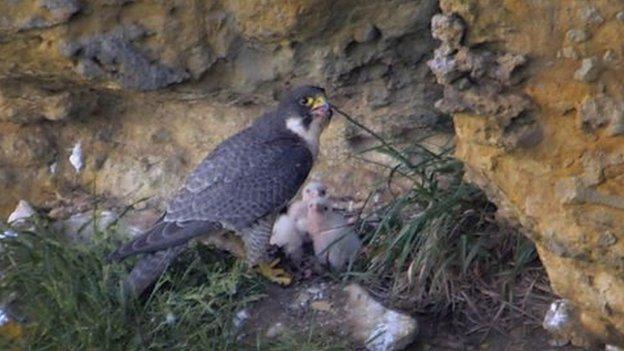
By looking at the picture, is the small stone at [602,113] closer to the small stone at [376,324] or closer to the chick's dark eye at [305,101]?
the small stone at [376,324]

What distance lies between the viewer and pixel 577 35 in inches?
181

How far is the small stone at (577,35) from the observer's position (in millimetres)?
4570

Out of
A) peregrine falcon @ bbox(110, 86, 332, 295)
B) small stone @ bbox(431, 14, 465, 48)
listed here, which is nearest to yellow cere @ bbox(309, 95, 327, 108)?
peregrine falcon @ bbox(110, 86, 332, 295)

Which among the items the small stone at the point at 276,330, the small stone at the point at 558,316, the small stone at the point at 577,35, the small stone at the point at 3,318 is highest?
the small stone at the point at 577,35

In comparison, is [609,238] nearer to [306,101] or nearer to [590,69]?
[590,69]

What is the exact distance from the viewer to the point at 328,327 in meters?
5.85

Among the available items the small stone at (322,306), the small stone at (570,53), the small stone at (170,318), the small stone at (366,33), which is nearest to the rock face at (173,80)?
the small stone at (366,33)

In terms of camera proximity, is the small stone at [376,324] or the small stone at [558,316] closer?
the small stone at [558,316]

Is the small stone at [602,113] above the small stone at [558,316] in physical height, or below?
above

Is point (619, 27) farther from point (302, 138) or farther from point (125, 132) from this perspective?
point (125, 132)

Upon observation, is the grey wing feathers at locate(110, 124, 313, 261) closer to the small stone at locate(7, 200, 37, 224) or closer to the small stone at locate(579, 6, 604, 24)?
the small stone at locate(7, 200, 37, 224)

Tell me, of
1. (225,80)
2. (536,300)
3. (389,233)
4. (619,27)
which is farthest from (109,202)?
(619,27)

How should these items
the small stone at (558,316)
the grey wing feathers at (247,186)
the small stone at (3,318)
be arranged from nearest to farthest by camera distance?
the small stone at (558,316), the small stone at (3,318), the grey wing feathers at (247,186)

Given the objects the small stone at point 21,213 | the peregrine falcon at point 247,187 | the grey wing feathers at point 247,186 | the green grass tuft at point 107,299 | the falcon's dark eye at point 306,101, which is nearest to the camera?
the green grass tuft at point 107,299
